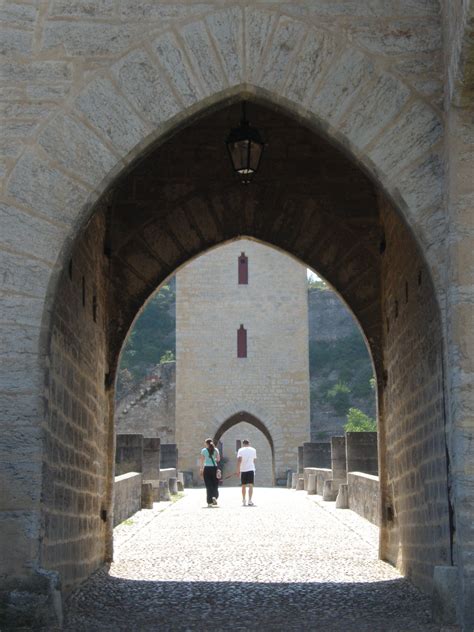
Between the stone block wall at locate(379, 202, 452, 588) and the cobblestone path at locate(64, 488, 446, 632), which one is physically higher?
the stone block wall at locate(379, 202, 452, 588)

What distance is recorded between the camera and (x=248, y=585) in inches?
271

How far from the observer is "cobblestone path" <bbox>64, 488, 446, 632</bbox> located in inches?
214

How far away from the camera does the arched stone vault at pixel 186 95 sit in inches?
200

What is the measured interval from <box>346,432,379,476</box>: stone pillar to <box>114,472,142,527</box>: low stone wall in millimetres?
3188

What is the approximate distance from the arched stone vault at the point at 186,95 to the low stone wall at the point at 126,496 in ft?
21.7

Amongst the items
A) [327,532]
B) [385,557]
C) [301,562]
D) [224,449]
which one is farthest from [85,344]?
[224,449]

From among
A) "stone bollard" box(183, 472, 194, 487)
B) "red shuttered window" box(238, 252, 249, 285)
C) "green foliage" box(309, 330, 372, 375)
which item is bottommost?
"stone bollard" box(183, 472, 194, 487)

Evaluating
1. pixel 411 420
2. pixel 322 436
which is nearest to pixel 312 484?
pixel 411 420

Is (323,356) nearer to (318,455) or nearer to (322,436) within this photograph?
(322,436)

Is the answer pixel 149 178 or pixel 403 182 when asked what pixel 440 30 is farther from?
pixel 149 178

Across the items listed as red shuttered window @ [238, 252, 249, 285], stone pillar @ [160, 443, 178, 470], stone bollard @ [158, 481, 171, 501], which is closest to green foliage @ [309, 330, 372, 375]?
red shuttered window @ [238, 252, 249, 285]

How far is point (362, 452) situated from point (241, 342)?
15.9 m

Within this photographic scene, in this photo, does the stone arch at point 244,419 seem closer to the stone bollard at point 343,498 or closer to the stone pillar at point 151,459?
the stone pillar at point 151,459

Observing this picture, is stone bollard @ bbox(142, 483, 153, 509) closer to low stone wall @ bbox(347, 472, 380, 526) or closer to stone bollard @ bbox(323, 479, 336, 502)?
low stone wall @ bbox(347, 472, 380, 526)
